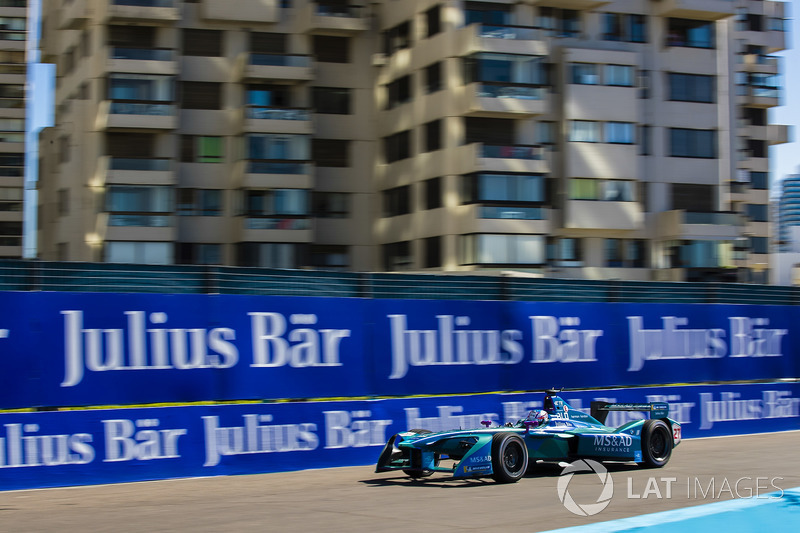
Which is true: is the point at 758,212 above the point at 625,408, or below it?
above

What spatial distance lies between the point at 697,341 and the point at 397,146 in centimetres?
2672

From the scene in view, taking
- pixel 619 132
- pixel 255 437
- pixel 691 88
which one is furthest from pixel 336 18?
pixel 255 437

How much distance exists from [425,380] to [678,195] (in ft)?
111

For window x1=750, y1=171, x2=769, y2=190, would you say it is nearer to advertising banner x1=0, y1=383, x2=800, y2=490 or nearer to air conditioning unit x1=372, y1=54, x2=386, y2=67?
air conditioning unit x1=372, y1=54, x2=386, y2=67

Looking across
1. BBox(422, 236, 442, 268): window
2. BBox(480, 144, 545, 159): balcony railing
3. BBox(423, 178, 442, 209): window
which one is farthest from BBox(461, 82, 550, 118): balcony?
BBox(422, 236, 442, 268): window

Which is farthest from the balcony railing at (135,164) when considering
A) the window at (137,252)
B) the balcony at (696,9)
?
the balcony at (696,9)

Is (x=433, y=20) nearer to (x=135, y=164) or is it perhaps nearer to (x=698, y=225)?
(x=135, y=164)

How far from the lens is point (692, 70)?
4641 cm

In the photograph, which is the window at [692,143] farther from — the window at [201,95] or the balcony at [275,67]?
the window at [201,95]

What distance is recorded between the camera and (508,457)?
1194 cm

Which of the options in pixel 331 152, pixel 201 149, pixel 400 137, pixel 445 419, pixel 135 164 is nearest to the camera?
pixel 445 419

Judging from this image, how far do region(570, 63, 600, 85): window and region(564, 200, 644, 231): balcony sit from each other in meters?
5.22

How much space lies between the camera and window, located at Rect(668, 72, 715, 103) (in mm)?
46000

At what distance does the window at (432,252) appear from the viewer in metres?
40.8
